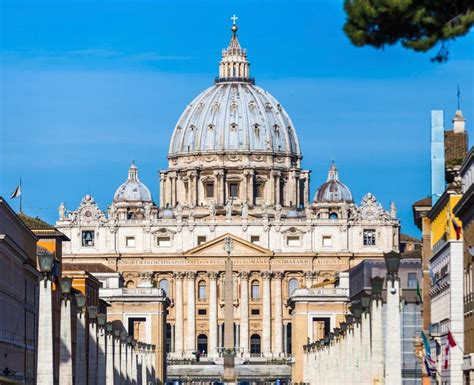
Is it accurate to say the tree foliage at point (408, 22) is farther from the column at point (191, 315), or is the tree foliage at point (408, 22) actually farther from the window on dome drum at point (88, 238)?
the window on dome drum at point (88, 238)

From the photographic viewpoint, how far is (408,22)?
26.0m

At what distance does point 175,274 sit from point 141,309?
27.0 meters

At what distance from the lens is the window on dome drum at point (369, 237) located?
188875 mm

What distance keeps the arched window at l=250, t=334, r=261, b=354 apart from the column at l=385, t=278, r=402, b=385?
478 feet

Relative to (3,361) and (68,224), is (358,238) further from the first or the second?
(3,361)

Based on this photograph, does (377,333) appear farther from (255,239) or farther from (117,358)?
(255,239)

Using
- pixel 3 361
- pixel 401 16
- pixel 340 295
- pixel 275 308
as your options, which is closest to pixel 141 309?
pixel 340 295

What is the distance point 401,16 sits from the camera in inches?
1020

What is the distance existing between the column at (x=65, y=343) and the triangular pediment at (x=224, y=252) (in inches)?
5051

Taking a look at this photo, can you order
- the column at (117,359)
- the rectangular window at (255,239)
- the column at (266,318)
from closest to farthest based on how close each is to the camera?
the column at (117,359), the column at (266,318), the rectangular window at (255,239)

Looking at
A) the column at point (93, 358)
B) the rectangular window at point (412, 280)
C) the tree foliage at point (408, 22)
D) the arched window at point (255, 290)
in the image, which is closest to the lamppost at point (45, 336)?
the tree foliage at point (408, 22)

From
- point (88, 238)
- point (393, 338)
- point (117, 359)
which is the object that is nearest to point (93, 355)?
point (117, 359)

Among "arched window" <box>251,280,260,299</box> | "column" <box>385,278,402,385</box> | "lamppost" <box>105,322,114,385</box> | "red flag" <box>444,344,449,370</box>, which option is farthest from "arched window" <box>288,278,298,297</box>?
"column" <box>385,278,402,385</box>

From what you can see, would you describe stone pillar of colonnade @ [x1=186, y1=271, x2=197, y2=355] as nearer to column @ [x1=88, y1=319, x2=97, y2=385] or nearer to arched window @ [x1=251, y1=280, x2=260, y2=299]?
arched window @ [x1=251, y1=280, x2=260, y2=299]
